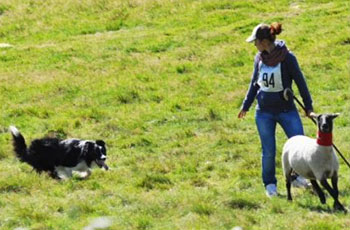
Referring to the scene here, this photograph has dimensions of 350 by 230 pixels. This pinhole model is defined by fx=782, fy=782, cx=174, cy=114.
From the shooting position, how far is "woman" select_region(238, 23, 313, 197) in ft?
37.4

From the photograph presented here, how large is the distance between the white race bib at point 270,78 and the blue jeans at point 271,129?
1.40 feet

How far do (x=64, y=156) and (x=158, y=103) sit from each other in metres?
7.09

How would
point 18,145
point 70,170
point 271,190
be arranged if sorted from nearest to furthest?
point 271,190
point 70,170
point 18,145

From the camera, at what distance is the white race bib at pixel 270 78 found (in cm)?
1153

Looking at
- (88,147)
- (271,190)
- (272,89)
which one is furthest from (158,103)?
(272,89)

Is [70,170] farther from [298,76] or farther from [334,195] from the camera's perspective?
[334,195]

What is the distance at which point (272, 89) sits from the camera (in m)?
11.7

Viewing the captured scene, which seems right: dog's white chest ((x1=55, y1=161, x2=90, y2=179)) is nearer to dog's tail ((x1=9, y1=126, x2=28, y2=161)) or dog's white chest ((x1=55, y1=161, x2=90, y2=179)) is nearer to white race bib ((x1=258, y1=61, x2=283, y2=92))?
dog's tail ((x1=9, y1=126, x2=28, y2=161))

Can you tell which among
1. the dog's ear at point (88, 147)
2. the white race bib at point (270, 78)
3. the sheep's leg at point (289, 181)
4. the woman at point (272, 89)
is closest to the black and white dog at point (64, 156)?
the dog's ear at point (88, 147)

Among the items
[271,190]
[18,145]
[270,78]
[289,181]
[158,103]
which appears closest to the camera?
[289,181]

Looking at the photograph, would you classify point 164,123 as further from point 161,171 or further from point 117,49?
point 117,49

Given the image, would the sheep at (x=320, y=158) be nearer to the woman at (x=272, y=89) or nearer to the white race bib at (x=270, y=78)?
the woman at (x=272, y=89)

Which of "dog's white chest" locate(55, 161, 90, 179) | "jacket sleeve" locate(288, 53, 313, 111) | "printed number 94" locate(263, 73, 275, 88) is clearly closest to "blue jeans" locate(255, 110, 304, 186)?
"jacket sleeve" locate(288, 53, 313, 111)

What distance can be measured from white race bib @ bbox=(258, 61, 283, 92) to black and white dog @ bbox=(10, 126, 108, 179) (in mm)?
3904
